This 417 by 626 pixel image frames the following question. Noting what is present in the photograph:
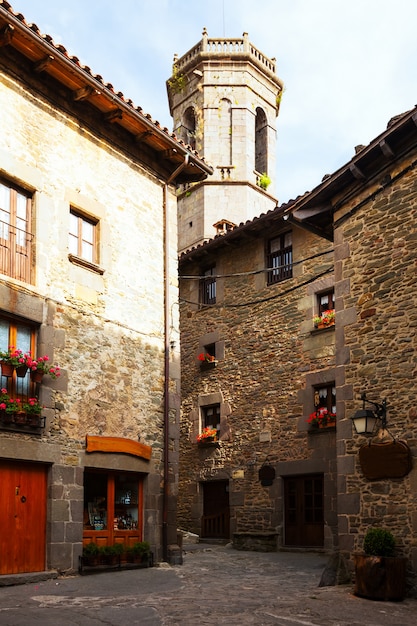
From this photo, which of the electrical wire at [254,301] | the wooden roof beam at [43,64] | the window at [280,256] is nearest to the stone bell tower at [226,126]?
the electrical wire at [254,301]

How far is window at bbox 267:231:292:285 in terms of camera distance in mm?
17453

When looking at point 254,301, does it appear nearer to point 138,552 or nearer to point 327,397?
point 327,397

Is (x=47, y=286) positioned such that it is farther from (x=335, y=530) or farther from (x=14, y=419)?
(x=335, y=530)

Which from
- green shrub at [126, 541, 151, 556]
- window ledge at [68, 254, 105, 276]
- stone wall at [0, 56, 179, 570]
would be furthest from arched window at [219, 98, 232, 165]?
green shrub at [126, 541, 151, 556]

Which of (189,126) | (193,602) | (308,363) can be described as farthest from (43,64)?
(189,126)

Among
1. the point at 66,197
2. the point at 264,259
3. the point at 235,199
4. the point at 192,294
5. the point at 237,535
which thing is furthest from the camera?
the point at 235,199

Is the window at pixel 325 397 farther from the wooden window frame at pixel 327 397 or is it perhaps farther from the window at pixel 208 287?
the window at pixel 208 287

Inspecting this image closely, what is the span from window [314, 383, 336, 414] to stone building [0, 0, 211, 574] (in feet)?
13.2

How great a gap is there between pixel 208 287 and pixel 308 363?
4.39 metres

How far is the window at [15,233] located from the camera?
10.7 meters

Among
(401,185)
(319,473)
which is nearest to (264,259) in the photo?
(319,473)

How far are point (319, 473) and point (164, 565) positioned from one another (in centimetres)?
476

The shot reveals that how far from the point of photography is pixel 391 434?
960 centimetres

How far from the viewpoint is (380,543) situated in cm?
913
